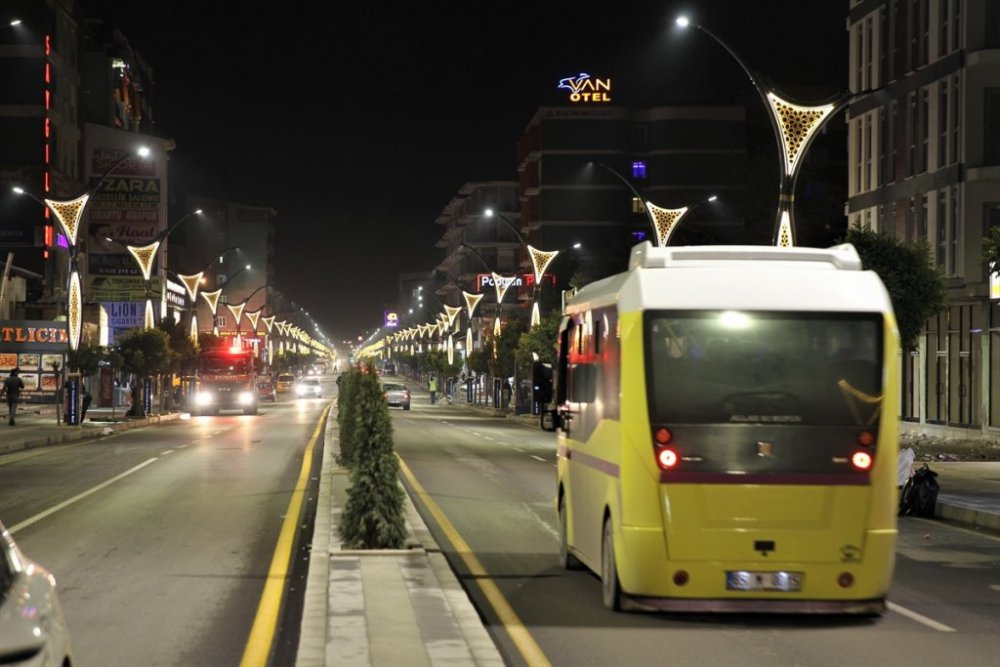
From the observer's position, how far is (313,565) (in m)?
14.0

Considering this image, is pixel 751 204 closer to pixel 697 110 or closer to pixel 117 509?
pixel 697 110

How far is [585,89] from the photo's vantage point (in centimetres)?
13675

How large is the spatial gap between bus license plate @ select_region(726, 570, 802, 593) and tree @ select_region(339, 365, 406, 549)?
14.0 feet

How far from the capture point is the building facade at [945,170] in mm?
45406

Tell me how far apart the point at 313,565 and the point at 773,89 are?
18608 mm

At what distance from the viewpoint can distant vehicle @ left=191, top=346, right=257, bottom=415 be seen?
77.3 metres

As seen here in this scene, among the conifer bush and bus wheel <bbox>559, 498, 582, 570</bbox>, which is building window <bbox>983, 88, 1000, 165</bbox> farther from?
bus wheel <bbox>559, 498, 582, 570</bbox>

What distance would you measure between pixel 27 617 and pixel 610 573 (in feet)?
23.1

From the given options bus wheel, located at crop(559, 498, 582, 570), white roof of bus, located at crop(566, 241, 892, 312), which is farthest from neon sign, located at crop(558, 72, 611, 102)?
white roof of bus, located at crop(566, 241, 892, 312)

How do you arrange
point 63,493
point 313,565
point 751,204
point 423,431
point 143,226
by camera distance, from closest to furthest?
point 313,565, point 63,493, point 423,431, point 143,226, point 751,204

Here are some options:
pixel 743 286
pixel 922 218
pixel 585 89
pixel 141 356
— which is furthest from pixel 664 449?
pixel 585 89

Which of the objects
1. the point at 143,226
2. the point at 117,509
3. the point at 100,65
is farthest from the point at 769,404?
the point at 100,65

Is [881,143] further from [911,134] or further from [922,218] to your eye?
[922,218]

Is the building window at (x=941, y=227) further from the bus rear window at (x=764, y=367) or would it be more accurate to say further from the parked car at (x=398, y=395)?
the parked car at (x=398, y=395)
